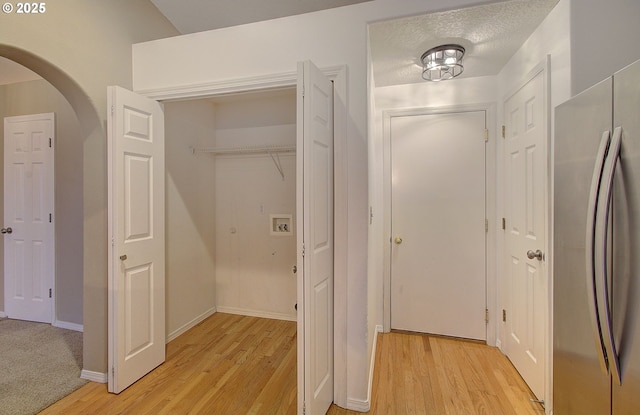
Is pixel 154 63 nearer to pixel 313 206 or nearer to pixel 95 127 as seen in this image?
pixel 95 127

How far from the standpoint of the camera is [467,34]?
77.9 inches

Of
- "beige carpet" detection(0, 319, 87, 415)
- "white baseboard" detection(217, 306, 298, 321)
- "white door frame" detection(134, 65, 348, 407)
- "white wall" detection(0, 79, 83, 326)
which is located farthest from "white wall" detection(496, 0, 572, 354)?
"white wall" detection(0, 79, 83, 326)

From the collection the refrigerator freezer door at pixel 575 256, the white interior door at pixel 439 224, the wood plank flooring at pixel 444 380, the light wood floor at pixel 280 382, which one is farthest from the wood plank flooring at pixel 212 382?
the refrigerator freezer door at pixel 575 256

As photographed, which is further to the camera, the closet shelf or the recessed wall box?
the recessed wall box

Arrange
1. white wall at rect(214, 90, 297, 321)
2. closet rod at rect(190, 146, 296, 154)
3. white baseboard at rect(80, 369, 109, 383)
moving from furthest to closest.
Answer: white wall at rect(214, 90, 297, 321) → closet rod at rect(190, 146, 296, 154) → white baseboard at rect(80, 369, 109, 383)

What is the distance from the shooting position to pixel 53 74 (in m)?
1.84

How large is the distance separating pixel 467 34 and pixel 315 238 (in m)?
1.82

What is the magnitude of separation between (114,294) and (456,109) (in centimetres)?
319

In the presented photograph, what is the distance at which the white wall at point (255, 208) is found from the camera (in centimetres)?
316

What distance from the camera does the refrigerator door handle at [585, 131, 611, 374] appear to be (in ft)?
3.24

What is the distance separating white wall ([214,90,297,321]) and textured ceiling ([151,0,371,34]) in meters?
0.75

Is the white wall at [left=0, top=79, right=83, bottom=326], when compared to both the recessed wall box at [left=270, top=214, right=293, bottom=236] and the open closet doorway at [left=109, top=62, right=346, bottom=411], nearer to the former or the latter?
the open closet doorway at [left=109, top=62, right=346, bottom=411]

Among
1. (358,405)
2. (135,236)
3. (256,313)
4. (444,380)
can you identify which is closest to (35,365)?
(135,236)

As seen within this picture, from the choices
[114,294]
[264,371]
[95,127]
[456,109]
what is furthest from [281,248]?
[456,109]
